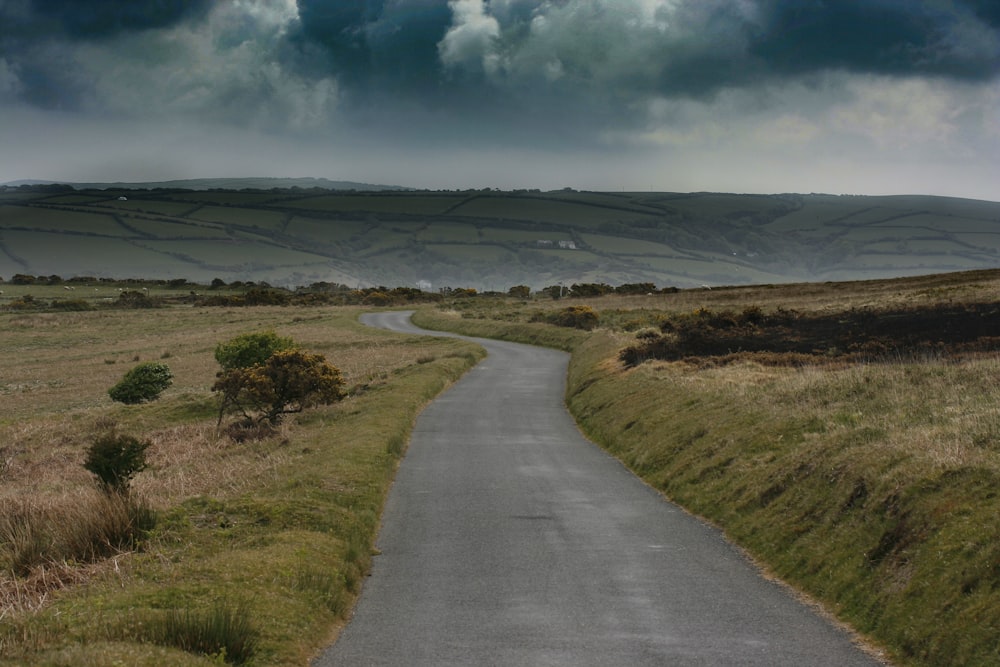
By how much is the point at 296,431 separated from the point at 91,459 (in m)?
13.4

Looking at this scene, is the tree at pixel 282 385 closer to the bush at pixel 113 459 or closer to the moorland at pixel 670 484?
the moorland at pixel 670 484

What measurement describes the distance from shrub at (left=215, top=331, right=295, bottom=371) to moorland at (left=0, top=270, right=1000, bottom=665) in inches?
185

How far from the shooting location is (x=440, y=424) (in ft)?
98.7

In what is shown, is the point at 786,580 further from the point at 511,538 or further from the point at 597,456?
the point at 597,456

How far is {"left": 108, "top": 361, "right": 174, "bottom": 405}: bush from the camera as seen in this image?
45472mm

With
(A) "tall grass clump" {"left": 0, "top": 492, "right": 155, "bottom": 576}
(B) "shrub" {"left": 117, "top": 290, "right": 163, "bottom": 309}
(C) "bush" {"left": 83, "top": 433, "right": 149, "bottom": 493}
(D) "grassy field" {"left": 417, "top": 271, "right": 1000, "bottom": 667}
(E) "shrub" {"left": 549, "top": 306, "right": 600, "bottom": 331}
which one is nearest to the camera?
(D) "grassy field" {"left": 417, "top": 271, "right": 1000, "bottom": 667}

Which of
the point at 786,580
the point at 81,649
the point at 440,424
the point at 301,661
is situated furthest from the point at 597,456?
the point at 81,649

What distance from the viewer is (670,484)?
63.8 ft

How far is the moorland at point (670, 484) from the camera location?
9.70 meters

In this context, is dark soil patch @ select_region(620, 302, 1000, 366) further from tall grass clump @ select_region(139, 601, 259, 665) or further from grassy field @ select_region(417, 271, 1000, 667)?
tall grass clump @ select_region(139, 601, 259, 665)

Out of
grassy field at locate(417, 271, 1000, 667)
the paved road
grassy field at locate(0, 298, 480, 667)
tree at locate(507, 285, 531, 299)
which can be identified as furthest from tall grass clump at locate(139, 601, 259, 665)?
tree at locate(507, 285, 531, 299)

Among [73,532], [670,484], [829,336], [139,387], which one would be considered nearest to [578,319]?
[829,336]

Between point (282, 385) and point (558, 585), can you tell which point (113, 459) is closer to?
point (558, 585)

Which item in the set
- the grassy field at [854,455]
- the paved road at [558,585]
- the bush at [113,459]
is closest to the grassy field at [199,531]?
the bush at [113,459]
